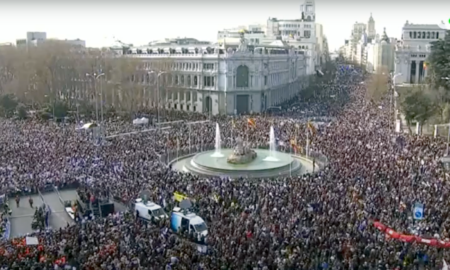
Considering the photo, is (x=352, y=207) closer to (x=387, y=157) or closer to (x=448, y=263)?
(x=448, y=263)

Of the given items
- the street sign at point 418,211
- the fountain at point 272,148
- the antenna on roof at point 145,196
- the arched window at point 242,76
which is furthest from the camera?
the arched window at point 242,76

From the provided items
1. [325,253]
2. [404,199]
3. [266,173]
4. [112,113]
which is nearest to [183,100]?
[112,113]

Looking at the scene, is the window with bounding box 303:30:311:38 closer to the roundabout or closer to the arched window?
the arched window

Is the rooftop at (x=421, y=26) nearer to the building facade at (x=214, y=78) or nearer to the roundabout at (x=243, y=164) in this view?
the building facade at (x=214, y=78)

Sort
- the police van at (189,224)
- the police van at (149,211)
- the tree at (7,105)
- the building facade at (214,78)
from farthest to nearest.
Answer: the building facade at (214,78)
the tree at (7,105)
the police van at (149,211)
the police van at (189,224)

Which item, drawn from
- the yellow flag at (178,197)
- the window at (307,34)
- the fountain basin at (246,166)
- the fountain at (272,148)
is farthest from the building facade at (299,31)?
the yellow flag at (178,197)

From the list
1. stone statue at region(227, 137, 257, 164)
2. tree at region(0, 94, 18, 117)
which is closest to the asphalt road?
stone statue at region(227, 137, 257, 164)
